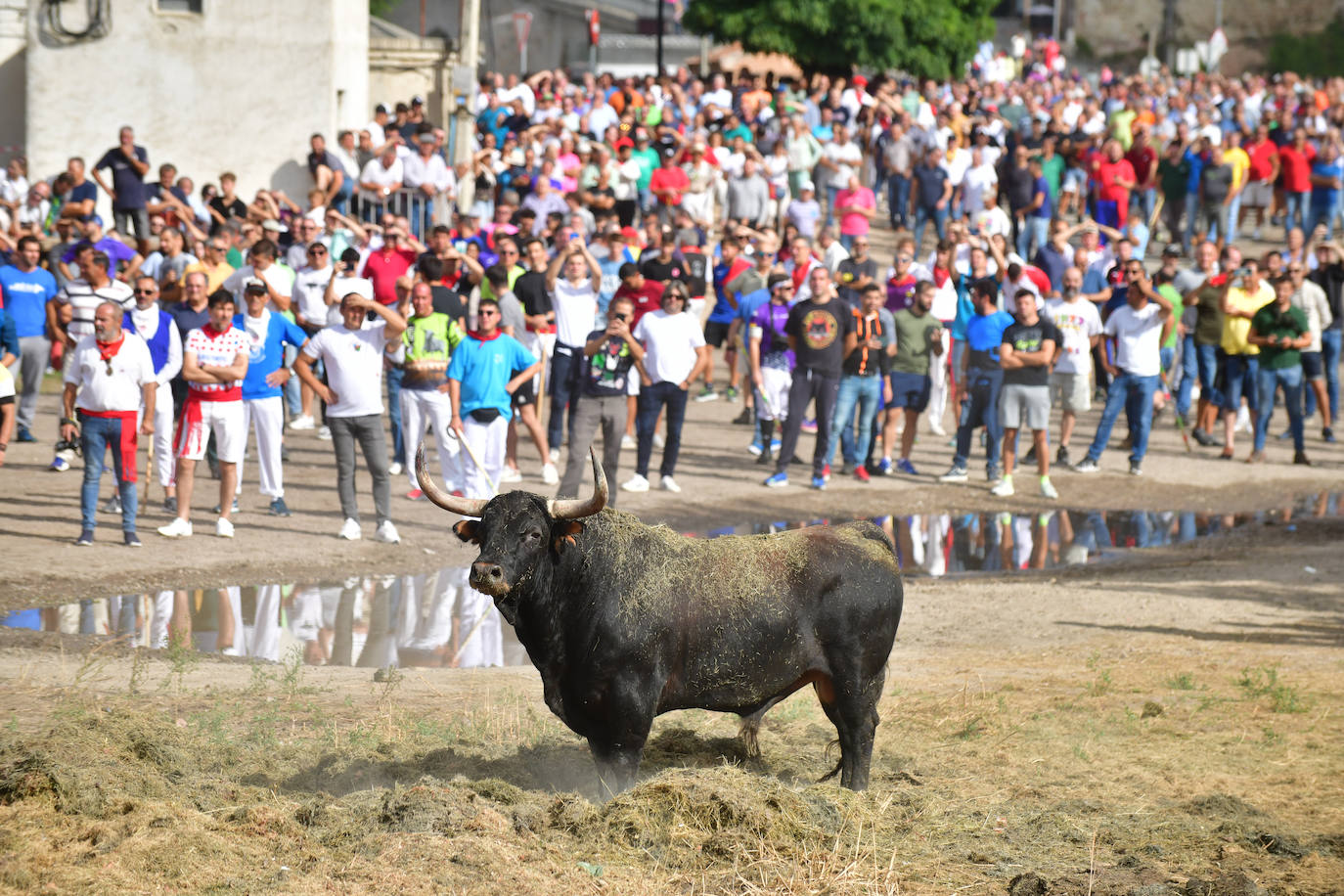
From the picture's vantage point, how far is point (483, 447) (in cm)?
1373

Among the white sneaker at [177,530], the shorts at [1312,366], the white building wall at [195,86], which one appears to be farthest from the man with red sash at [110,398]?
the white building wall at [195,86]

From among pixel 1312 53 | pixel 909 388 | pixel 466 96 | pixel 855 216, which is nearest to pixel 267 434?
pixel 909 388

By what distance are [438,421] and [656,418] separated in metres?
2.32

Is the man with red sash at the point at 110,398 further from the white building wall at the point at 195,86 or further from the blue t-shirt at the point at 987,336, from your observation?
the white building wall at the point at 195,86

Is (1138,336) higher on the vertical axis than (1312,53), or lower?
lower

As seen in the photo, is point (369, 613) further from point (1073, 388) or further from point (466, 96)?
point (466, 96)

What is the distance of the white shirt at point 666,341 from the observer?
14.9 meters

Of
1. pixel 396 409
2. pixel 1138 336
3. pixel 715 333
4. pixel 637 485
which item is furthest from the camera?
pixel 715 333

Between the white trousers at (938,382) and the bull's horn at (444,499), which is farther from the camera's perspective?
the white trousers at (938,382)

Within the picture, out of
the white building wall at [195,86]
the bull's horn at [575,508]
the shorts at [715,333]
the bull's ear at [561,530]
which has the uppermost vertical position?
the white building wall at [195,86]

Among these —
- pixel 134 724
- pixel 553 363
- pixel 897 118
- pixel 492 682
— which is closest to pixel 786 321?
pixel 553 363

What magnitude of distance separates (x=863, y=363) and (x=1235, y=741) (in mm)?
7402

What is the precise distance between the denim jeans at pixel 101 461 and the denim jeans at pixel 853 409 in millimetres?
6735

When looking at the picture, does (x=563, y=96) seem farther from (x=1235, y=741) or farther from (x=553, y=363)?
(x=1235, y=741)
